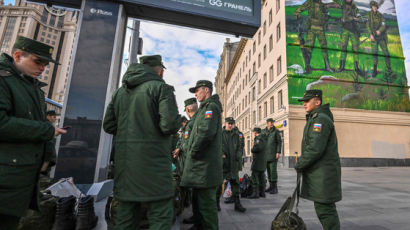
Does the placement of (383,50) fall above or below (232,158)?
above

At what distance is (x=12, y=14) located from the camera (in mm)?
91188

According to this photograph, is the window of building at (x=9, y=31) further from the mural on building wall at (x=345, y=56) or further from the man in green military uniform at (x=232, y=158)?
the man in green military uniform at (x=232, y=158)

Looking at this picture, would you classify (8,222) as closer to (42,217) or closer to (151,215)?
(151,215)

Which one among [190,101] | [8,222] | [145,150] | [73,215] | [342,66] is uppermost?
[342,66]

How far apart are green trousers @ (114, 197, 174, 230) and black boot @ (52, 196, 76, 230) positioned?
1448 millimetres

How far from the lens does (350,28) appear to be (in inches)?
858

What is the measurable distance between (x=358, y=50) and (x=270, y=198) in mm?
22518

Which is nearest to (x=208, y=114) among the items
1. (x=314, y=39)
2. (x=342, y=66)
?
(x=314, y=39)

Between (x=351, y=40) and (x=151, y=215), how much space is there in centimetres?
2611

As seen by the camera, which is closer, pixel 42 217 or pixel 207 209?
pixel 42 217

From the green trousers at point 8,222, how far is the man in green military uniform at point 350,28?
25.0 metres

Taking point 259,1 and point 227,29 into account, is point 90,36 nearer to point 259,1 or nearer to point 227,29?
point 227,29

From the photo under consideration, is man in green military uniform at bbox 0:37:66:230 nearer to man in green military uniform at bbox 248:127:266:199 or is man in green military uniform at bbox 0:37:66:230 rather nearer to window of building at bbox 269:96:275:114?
man in green military uniform at bbox 248:127:266:199

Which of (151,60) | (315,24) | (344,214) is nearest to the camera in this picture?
(151,60)
